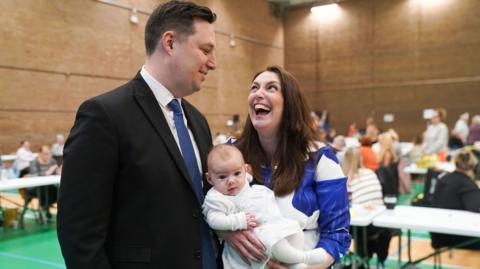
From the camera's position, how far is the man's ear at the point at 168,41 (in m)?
1.65

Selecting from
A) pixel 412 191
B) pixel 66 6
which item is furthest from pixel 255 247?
pixel 66 6

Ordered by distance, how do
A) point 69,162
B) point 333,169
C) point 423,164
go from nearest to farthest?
point 69,162
point 333,169
point 423,164

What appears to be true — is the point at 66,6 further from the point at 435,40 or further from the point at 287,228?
the point at 435,40

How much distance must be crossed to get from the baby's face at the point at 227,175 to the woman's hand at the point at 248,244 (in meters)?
0.17

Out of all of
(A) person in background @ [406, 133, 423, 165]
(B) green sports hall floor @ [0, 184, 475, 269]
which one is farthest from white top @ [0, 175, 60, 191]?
(A) person in background @ [406, 133, 423, 165]

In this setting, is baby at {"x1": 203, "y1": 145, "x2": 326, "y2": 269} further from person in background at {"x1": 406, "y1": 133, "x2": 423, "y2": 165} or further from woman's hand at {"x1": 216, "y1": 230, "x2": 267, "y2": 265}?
person in background at {"x1": 406, "y1": 133, "x2": 423, "y2": 165}

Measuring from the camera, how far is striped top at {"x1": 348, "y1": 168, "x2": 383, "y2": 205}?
15.6 ft

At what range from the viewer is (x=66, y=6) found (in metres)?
12.7

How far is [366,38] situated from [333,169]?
61.6ft

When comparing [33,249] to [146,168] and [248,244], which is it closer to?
[248,244]

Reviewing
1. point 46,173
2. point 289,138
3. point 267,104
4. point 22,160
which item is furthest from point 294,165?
point 22,160

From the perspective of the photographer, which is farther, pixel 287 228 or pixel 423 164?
pixel 423 164

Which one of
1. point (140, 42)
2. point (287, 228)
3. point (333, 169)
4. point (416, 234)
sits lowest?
point (416, 234)

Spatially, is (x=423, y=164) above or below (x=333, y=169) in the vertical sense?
below
